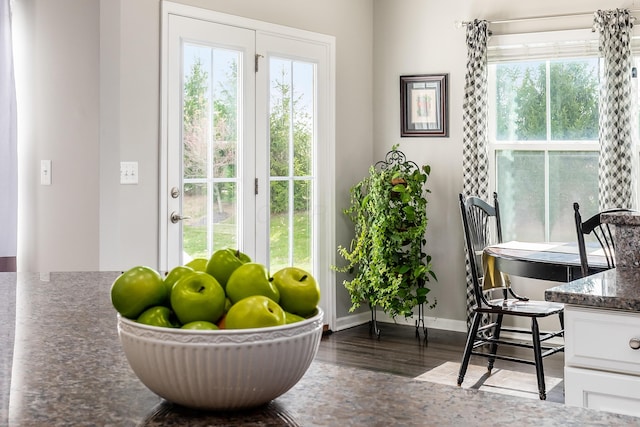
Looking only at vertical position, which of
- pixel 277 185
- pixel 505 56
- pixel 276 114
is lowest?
pixel 277 185

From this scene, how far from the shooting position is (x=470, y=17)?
565cm

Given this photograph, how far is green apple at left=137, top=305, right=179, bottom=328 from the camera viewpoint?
0.89 meters

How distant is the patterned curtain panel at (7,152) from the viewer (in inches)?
155

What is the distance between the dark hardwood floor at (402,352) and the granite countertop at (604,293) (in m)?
2.03

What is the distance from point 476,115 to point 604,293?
3.55 metres

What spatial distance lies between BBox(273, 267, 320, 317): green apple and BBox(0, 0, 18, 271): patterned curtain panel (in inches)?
134

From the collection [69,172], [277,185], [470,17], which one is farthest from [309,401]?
[470,17]

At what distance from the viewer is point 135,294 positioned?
91 centimetres

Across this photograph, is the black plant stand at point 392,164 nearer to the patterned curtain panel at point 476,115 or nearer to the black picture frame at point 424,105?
the black picture frame at point 424,105

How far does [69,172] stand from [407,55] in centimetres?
294

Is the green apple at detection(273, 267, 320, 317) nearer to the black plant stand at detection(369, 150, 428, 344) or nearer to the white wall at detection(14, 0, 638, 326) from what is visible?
the white wall at detection(14, 0, 638, 326)

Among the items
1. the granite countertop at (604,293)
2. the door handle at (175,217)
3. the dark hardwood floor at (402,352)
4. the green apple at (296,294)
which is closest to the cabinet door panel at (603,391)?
the granite countertop at (604,293)

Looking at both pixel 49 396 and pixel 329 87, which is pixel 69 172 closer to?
pixel 329 87

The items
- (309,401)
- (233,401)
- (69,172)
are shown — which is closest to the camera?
(233,401)
